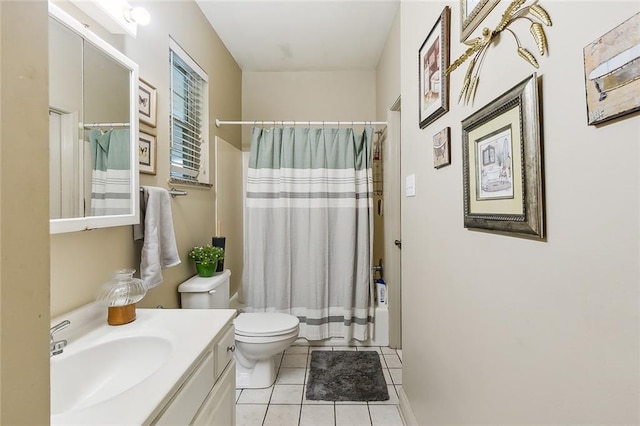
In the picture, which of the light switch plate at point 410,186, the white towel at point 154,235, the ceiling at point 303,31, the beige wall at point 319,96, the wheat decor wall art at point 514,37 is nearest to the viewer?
the wheat decor wall art at point 514,37

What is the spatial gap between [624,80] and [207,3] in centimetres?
247

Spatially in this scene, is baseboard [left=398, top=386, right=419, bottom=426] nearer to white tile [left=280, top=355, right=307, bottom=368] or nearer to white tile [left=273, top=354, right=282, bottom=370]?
white tile [left=280, top=355, right=307, bottom=368]

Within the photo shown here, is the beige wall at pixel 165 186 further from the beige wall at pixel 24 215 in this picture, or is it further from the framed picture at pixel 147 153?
the beige wall at pixel 24 215

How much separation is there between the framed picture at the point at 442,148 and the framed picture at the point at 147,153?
Result: 1.37 m

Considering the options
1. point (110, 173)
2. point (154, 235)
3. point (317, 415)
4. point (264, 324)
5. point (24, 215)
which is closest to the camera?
point (24, 215)

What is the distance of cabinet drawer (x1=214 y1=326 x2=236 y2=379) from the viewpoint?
1121 mm

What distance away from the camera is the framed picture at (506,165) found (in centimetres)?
68

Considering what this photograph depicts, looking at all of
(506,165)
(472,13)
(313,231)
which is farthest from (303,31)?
(506,165)

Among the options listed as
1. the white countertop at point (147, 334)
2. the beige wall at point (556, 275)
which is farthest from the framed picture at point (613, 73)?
the white countertop at point (147, 334)

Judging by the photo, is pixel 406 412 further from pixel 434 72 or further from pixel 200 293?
pixel 434 72

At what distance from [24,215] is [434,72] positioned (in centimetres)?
134

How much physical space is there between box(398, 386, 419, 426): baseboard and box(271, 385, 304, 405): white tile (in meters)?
0.60

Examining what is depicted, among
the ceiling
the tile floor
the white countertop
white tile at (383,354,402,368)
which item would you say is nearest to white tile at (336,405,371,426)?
the tile floor

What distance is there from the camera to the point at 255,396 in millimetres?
1920
